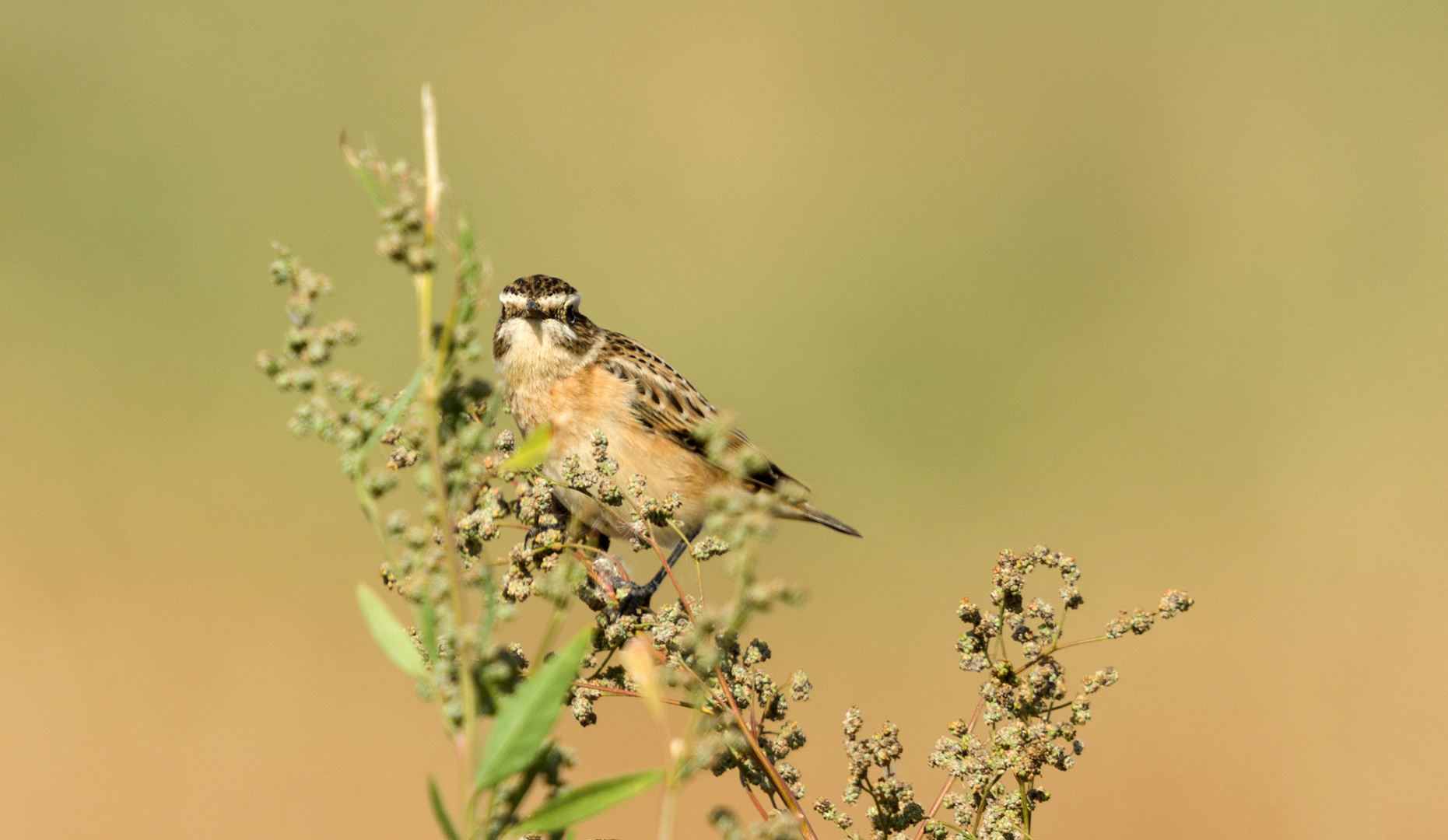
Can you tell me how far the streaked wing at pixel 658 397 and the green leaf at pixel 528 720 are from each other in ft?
14.2

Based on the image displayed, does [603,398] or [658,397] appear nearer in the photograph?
[603,398]

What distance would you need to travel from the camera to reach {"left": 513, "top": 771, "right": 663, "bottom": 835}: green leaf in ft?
2.98

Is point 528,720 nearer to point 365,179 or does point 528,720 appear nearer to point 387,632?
point 387,632

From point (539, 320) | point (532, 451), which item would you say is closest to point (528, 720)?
point (532, 451)

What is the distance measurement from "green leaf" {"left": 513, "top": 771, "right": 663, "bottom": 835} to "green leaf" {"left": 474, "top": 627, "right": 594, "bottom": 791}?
0.06 metres

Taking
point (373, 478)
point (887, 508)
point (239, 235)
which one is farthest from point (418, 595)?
point (239, 235)

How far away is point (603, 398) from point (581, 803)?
4.42m

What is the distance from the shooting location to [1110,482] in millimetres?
12625

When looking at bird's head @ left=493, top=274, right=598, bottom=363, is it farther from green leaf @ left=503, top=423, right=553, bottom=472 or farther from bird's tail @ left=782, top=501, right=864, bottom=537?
green leaf @ left=503, top=423, right=553, bottom=472

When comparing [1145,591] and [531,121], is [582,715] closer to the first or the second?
[1145,591]

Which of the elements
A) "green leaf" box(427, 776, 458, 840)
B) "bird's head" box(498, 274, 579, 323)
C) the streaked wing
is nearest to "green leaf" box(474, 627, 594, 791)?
"green leaf" box(427, 776, 458, 840)

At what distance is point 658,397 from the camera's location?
5641 mm

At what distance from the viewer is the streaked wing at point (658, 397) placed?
5477 mm

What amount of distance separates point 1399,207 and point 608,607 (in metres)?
16.2
